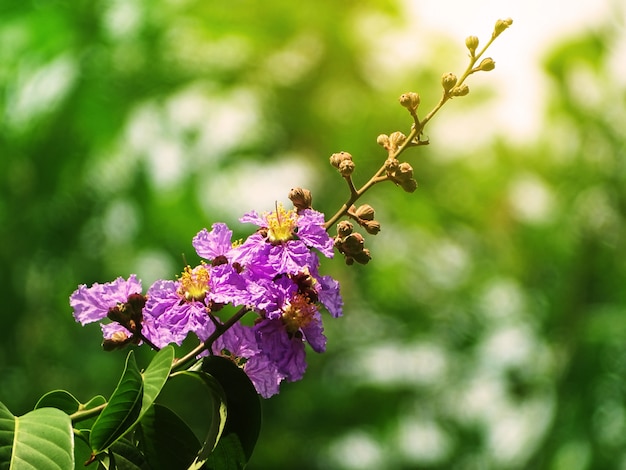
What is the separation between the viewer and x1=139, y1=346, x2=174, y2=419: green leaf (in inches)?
41.5

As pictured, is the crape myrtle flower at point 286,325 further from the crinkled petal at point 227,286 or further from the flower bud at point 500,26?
the flower bud at point 500,26

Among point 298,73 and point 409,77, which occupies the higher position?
point 409,77

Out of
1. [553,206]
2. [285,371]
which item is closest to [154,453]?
[285,371]

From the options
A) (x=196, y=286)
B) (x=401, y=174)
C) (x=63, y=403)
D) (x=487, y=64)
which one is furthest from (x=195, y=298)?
(x=487, y=64)

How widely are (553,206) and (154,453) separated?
761cm

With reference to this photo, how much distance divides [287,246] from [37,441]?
42cm

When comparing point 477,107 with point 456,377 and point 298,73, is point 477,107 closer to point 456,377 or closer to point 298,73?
point 298,73

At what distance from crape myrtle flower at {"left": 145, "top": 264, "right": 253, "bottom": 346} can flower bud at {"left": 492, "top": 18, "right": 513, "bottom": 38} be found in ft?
1.80

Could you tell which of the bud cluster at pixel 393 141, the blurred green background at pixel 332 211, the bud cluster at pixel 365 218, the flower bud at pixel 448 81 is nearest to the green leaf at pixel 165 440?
the bud cluster at pixel 365 218

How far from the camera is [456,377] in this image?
26.3 feet

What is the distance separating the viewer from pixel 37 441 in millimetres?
1008

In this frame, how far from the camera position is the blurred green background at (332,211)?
772 cm

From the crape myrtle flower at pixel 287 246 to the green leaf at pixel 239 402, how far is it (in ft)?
0.45

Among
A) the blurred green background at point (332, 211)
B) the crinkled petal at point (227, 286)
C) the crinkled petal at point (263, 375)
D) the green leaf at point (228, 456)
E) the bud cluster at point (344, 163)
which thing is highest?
the bud cluster at point (344, 163)
